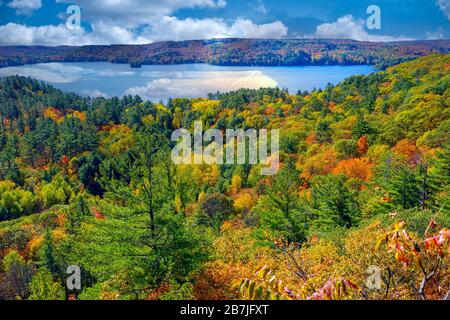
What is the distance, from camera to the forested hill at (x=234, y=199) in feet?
41.0

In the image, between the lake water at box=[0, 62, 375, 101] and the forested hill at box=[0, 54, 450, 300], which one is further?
the lake water at box=[0, 62, 375, 101]

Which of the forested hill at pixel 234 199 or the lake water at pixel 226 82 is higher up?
the lake water at pixel 226 82

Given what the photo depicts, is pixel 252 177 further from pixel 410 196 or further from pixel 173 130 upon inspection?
pixel 173 130

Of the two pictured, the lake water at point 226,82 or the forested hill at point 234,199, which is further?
the lake water at point 226,82

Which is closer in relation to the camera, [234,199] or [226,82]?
[234,199]

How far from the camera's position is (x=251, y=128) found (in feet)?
395

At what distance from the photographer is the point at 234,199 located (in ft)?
221

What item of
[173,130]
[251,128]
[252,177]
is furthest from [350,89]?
[252,177]

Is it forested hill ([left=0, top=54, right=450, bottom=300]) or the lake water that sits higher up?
the lake water

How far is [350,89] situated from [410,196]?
112m

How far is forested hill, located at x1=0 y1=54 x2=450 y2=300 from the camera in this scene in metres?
12.5

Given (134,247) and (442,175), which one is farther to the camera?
(442,175)

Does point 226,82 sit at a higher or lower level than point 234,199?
higher

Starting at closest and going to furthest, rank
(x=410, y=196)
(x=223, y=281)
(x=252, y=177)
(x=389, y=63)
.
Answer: (x=223, y=281)
(x=410, y=196)
(x=252, y=177)
(x=389, y=63)
